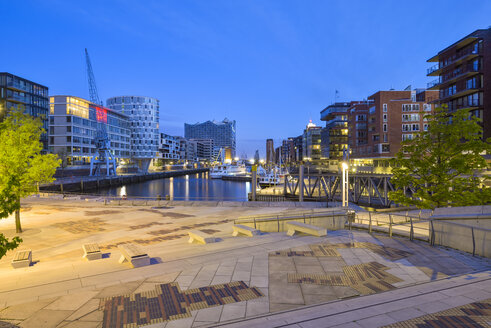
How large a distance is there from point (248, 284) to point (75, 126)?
11296 cm

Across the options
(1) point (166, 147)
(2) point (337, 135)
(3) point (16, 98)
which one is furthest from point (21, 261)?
(1) point (166, 147)

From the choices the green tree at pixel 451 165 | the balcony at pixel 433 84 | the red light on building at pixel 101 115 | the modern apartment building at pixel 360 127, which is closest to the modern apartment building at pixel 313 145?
the modern apartment building at pixel 360 127

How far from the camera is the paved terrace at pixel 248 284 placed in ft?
21.9

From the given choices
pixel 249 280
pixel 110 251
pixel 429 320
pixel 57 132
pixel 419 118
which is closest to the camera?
pixel 429 320

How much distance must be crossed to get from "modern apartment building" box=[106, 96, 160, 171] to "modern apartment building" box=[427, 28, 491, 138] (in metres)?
A: 123

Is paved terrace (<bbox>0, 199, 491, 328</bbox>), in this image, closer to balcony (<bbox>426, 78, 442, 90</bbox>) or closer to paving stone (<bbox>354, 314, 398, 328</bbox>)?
paving stone (<bbox>354, 314, 398, 328</bbox>)

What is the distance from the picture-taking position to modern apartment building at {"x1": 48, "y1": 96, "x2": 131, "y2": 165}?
102 meters

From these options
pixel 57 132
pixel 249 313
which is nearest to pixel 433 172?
pixel 249 313

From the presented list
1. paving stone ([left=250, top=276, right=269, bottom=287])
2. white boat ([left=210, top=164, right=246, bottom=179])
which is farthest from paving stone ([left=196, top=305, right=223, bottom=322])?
white boat ([left=210, top=164, right=246, bottom=179])

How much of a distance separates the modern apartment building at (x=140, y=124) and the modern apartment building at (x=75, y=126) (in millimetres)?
21254

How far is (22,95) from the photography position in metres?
85.1

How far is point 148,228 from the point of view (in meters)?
19.5

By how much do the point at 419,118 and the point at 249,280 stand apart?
82.9m

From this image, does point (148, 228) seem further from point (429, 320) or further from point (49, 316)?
point (429, 320)
